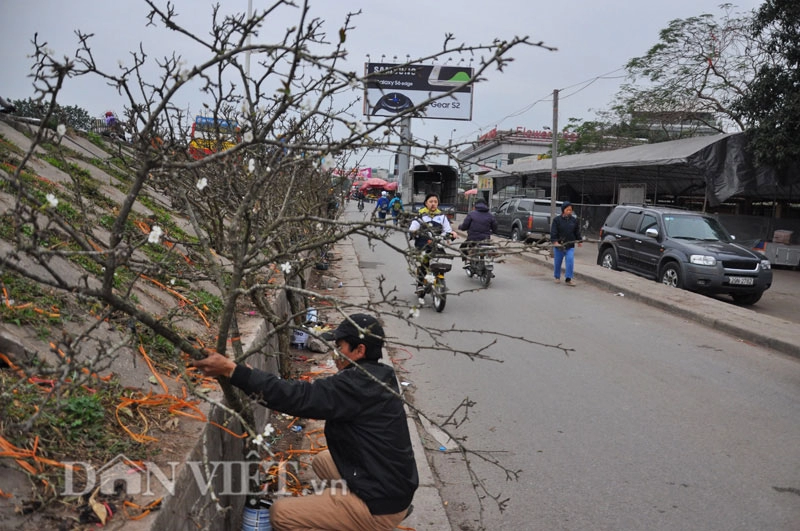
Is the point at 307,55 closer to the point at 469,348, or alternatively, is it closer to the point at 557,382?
the point at 557,382

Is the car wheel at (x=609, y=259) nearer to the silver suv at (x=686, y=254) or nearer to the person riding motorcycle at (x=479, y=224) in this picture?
the silver suv at (x=686, y=254)

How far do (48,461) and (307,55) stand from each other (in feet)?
6.39

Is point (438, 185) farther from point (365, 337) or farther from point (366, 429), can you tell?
point (366, 429)

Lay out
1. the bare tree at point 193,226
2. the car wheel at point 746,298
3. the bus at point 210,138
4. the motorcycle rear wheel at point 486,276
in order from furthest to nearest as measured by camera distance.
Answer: the motorcycle rear wheel at point 486,276 < the car wheel at point 746,298 < the bus at point 210,138 < the bare tree at point 193,226

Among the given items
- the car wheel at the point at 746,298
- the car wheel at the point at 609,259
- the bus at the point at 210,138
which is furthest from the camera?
the car wheel at the point at 609,259

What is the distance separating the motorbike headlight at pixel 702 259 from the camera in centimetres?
1311

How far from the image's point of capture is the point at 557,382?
716 cm

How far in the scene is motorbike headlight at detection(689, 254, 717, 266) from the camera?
13109 millimetres

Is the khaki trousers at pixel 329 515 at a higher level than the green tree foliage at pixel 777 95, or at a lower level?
lower

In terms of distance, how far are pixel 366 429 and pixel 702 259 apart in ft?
39.1

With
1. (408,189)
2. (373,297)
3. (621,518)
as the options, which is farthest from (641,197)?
(621,518)

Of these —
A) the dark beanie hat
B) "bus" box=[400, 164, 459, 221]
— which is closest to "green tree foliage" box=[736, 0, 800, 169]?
"bus" box=[400, 164, 459, 221]

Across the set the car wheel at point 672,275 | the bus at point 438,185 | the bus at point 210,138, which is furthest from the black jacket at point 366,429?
the bus at point 438,185

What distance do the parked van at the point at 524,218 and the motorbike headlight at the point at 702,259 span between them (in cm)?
1082
